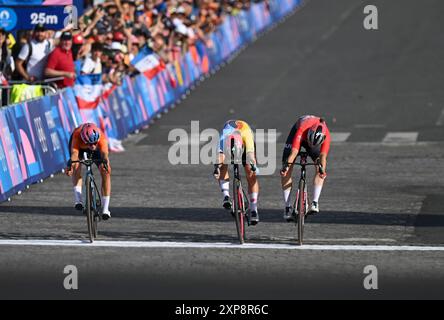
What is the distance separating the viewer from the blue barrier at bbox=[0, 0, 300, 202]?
68.2 feet

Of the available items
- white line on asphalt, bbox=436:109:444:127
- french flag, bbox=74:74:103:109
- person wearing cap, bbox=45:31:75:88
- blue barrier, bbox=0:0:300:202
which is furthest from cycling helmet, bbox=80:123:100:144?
white line on asphalt, bbox=436:109:444:127

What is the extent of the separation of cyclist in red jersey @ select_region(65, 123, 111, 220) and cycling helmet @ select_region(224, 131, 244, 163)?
1.49 m

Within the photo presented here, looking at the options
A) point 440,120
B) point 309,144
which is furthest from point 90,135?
point 440,120

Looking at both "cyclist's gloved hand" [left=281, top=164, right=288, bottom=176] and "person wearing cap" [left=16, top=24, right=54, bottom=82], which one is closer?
"cyclist's gloved hand" [left=281, top=164, right=288, bottom=176]

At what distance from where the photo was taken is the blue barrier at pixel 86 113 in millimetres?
20797

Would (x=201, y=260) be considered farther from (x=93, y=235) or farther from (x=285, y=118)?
(x=285, y=118)

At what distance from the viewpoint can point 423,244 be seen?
1605 cm

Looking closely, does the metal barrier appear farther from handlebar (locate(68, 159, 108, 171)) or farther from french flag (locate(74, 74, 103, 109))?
handlebar (locate(68, 159, 108, 171))

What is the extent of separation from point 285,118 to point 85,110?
299 inches

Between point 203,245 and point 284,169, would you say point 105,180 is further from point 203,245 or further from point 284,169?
point 284,169

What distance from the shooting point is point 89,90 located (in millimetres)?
26109

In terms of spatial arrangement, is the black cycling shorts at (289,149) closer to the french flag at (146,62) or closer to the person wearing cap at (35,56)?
the person wearing cap at (35,56)

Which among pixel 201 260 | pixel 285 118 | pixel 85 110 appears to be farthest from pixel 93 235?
pixel 285 118

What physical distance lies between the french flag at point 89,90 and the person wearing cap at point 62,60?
0.38m
